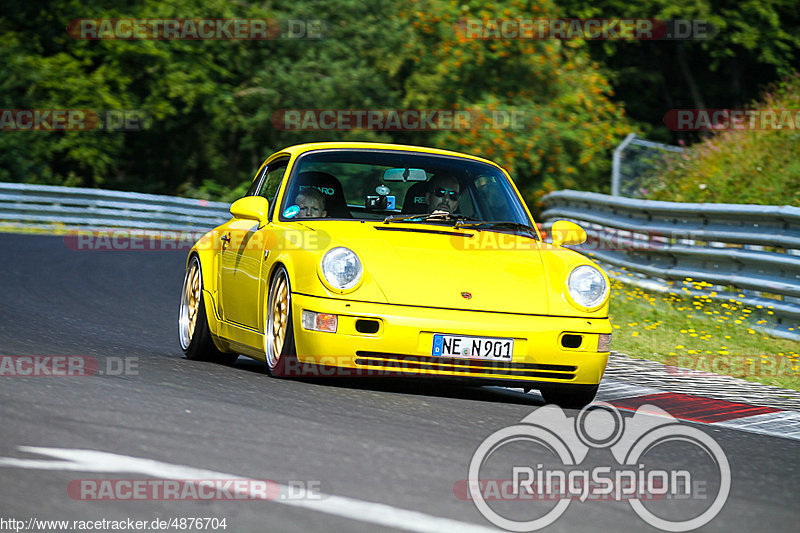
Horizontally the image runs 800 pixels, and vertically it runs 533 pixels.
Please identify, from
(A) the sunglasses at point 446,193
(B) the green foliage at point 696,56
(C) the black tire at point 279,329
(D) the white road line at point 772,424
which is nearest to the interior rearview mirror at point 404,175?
(A) the sunglasses at point 446,193

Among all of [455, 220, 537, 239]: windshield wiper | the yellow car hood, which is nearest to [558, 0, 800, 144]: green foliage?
[455, 220, 537, 239]: windshield wiper

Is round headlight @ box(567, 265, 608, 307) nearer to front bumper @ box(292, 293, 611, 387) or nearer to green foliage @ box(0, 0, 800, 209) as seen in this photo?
front bumper @ box(292, 293, 611, 387)

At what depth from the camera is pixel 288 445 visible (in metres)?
5.43

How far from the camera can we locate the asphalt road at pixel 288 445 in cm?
441

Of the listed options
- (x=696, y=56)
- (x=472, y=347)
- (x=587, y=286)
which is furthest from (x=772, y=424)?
(x=696, y=56)

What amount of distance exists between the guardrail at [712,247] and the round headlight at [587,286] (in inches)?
140

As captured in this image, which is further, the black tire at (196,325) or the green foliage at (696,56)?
the green foliage at (696,56)

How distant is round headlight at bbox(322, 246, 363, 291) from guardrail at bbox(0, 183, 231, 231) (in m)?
20.9

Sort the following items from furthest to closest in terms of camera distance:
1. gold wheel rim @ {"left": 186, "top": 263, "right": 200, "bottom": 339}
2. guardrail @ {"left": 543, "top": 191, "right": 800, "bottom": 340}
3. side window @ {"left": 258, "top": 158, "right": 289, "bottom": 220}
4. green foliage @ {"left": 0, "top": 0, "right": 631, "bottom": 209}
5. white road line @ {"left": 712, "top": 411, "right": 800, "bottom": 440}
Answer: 1. green foliage @ {"left": 0, "top": 0, "right": 631, "bottom": 209}
2. guardrail @ {"left": 543, "top": 191, "right": 800, "bottom": 340}
3. gold wheel rim @ {"left": 186, "top": 263, "right": 200, "bottom": 339}
4. side window @ {"left": 258, "top": 158, "right": 289, "bottom": 220}
5. white road line @ {"left": 712, "top": 411, "right": 800, "bottom": 440}

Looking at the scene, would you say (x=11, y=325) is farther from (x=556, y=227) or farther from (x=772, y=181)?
(x=772, y=181)

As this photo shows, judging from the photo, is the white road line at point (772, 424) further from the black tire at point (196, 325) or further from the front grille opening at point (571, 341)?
the black tire at point (196, 325)

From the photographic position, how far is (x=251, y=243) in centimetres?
839

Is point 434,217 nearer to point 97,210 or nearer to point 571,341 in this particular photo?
point 571,341

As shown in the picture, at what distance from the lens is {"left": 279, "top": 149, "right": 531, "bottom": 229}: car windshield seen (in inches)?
334
